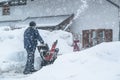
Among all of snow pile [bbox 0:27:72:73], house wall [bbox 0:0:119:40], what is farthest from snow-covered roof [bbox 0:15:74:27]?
snow pile [bbox 0:27:72:73]

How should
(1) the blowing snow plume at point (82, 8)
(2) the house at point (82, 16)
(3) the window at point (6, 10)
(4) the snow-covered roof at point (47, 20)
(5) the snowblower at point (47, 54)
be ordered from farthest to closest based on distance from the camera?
(3) the window at point (6, 10)
(4) the snow-covered roof at point (47, 20)
(1) the blowing snow plume at point (82, 8)
(2) the house at point (82, 16)
(5) the snowblower at point (47, 54)

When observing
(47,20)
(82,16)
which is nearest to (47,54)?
(82,16)

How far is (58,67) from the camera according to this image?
9602 millimetres

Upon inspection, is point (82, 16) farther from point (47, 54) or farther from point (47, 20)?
point (47, 54)

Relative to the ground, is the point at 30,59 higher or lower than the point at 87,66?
lower

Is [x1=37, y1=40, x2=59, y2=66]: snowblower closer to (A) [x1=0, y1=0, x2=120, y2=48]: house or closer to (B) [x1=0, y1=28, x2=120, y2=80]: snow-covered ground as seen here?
(B) [x1=0, y1=28, x2=120, y2=80]: snow-covered ground

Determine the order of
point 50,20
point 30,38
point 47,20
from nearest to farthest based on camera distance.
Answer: point 30,38 < point 50,20 < point 47,20

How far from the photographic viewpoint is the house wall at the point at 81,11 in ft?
86.5

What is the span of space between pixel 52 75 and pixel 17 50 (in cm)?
704

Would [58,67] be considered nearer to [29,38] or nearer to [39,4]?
[29,38]

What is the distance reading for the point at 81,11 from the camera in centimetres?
2755

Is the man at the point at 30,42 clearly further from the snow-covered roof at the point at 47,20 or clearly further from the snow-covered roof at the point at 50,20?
the snow-covered roof at the point at 50,20

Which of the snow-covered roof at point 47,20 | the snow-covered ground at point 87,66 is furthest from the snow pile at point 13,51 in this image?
the snow-covered roof at point 47,20

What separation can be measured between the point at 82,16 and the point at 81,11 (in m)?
0.32
